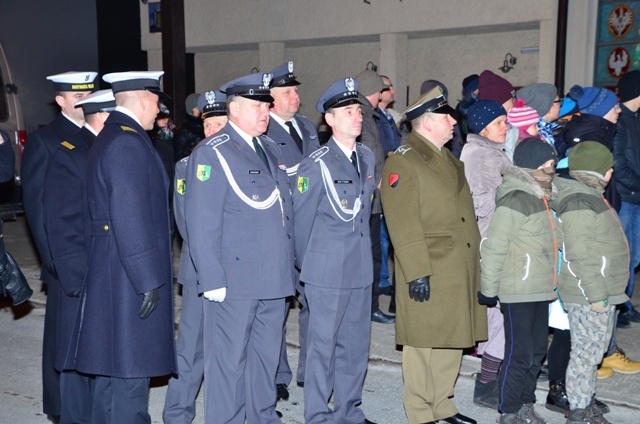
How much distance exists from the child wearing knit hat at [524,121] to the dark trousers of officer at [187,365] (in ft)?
8.00

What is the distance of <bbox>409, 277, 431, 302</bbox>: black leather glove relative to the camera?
459cm

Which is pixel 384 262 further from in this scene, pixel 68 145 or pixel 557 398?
pixel 68 145

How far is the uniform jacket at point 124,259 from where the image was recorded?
3957 mm

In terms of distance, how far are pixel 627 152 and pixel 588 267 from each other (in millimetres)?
2295

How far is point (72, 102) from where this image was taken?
482 centimetres

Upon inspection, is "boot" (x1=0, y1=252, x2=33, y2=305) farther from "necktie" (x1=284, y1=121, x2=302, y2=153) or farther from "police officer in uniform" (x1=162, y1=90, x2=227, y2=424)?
"necktie" (x1=284, y1=121, x2=302, y2=153)

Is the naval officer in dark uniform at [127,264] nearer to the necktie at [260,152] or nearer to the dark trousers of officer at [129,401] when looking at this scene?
the dark trousers of officer at [129,401]

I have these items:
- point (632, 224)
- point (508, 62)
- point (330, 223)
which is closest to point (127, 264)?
point (330, 223)

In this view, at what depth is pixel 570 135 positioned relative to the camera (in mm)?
6160

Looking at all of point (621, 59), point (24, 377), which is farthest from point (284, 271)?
point (621, 59)

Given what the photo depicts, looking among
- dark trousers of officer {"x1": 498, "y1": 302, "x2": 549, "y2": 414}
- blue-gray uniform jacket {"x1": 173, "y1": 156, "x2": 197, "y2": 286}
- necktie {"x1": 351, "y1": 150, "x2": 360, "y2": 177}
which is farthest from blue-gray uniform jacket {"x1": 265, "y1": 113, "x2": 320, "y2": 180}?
dark trousers of officer {"x1": 498, "y1": 302, "x2": 549, "y2": 414}

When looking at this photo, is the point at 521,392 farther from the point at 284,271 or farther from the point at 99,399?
the point at 99,399

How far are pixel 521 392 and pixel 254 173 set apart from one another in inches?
82.1

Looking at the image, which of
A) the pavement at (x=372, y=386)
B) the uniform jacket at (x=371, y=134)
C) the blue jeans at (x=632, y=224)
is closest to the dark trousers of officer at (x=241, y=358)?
the pavement at (x=372, y=386)
